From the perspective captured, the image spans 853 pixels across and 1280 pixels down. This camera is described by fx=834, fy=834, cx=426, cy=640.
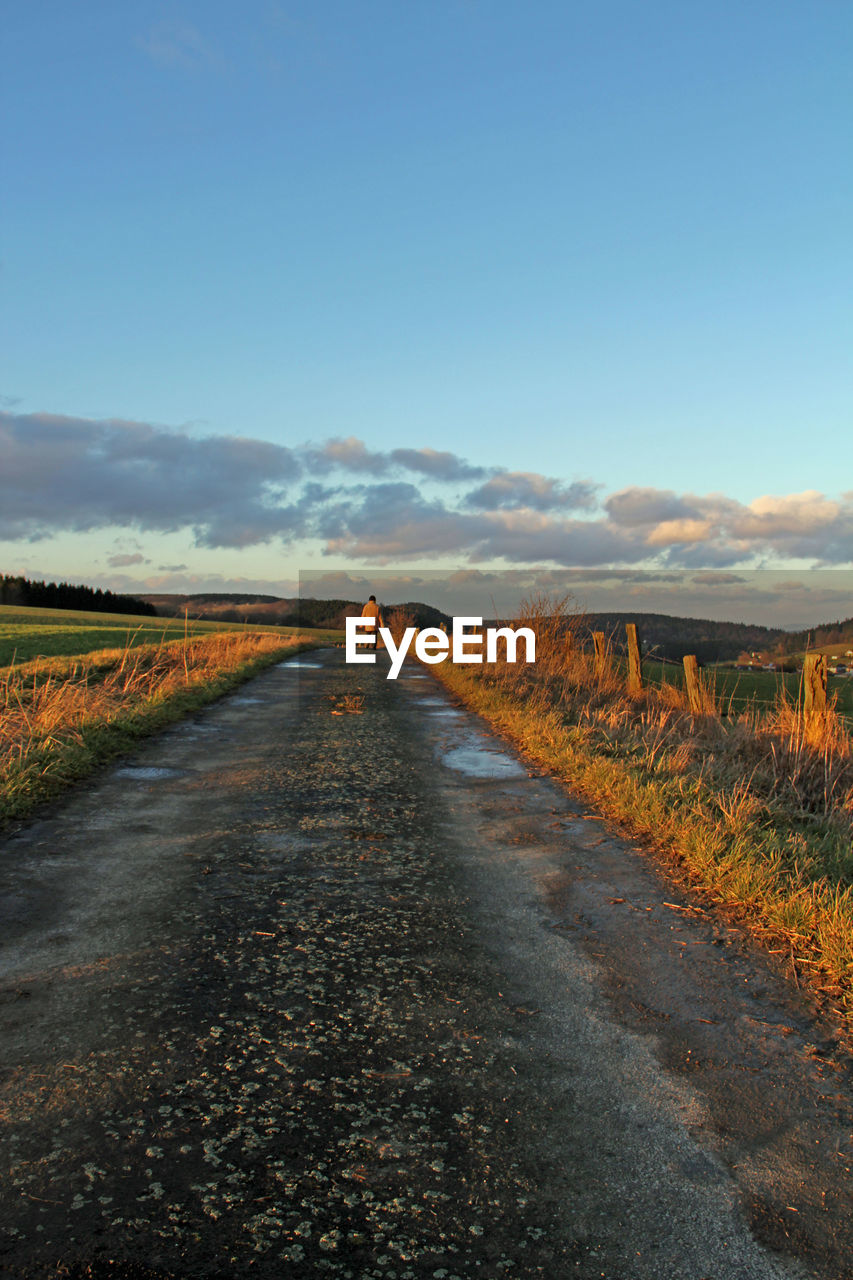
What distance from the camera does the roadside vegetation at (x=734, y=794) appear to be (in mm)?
4469

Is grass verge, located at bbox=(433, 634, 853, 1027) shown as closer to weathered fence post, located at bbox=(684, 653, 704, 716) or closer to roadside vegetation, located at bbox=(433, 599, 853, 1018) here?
roadside vegetation, located at bbox=(433, 599, 853, 1018)

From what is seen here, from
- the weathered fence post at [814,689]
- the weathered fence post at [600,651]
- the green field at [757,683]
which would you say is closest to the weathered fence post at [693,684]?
the weathered fence post at [814,689]

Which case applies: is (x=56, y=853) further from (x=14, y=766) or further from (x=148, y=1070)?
(x=148, y=1070)

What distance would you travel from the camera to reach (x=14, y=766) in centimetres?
754

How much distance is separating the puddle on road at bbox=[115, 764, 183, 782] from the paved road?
2.37m

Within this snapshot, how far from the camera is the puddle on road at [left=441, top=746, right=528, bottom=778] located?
8.95m

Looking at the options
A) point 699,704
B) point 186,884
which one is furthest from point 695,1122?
point 699,704

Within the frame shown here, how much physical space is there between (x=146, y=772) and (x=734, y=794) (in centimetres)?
566

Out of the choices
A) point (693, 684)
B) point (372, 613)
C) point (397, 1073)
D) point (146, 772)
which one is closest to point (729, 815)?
point (397, 1073)

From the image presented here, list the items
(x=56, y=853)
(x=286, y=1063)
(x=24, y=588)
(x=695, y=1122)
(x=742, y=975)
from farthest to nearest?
(x=24, y=588), (x=56, y=853), (x=742, y=975), (x=286, y=1063), (x=695, y=1122)

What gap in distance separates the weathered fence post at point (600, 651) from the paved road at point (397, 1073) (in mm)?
12428

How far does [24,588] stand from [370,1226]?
322 ft

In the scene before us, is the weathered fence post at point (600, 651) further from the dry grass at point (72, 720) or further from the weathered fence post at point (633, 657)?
the dry grass at point (72, 720)

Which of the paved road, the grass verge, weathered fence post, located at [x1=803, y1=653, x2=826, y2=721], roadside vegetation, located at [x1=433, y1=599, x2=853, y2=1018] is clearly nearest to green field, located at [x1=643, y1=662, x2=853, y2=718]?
roadside vegetation, located at [x1=433, y1=599, x2=853, y2=1018]
